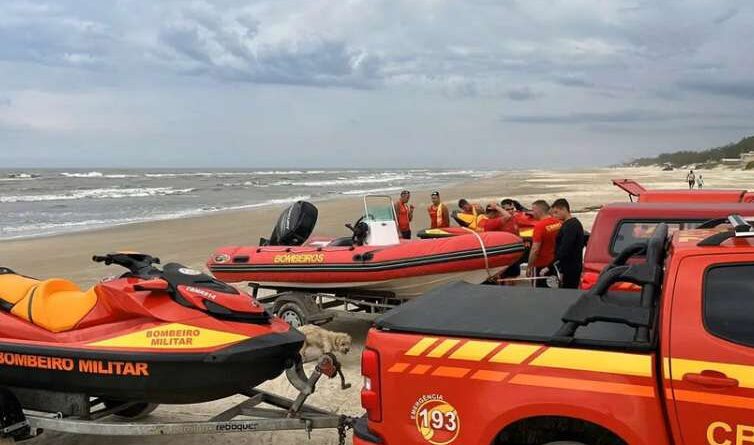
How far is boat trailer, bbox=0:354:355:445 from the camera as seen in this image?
4.05 meters

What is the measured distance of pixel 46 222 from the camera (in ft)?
88.7

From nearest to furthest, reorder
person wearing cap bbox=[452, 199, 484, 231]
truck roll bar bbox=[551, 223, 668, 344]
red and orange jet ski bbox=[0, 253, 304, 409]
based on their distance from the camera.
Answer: truck roll bar bbox=[551, 223, 668, 344] → red and orange jet ski bbox=[0, 253, 304, 409] → person wearing cap bbox=[452, 199, 484, 231]

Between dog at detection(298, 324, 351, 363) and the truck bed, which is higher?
the truck bed

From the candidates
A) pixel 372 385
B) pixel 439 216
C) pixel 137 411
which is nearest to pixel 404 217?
pixel 439 216

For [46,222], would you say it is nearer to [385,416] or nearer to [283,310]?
[283,310]

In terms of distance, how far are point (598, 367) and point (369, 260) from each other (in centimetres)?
463

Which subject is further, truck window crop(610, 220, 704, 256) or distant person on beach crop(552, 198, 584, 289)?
distant person on beach crop(552, 198, 584, 289)

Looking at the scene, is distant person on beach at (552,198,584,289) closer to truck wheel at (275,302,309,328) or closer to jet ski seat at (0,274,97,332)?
truck wheel at (275,302,309,328)

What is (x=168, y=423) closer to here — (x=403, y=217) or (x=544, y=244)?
(x=544, y=244)

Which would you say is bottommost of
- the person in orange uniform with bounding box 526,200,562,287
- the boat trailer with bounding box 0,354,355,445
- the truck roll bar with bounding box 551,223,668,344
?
the boat trailer with bounding box 0,354,355,445

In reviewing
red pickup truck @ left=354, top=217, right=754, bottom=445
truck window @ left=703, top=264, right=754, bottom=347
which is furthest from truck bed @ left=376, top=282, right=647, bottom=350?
truck window @ left=703, top=264, right=754, bottom=347

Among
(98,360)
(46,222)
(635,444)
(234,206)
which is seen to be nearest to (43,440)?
(98,360)

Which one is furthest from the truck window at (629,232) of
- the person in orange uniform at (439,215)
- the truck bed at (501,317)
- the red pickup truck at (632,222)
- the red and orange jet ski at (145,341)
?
the person in orange uniform at (439,215)

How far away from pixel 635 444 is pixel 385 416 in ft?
3.79
